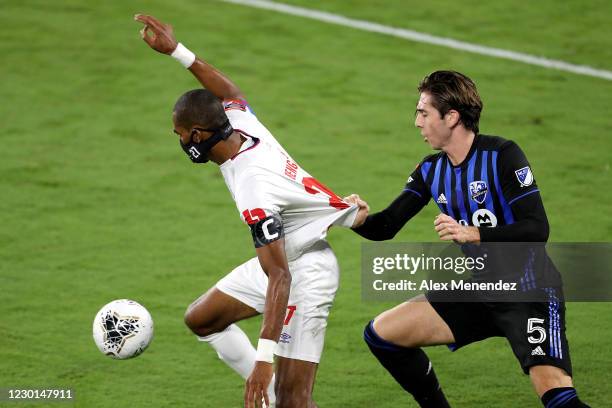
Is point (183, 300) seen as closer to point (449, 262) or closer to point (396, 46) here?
point (449, 262)

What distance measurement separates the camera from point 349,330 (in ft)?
25.6

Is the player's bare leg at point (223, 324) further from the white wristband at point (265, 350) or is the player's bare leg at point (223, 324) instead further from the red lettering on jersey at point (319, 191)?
the white wristband at point (265, 350)

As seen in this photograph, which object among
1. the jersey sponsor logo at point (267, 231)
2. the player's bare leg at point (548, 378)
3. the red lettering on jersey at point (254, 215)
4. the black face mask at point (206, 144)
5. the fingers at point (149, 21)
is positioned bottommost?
the player's bare leg at point (548, 378)

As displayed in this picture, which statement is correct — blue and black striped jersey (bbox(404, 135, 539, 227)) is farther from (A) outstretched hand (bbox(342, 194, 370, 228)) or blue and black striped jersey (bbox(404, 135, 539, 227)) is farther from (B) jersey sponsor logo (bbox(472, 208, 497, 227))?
(A) outstretched hand (bbox(342, 194, 370, 228))

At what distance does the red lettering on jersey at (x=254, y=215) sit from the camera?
5.37 m

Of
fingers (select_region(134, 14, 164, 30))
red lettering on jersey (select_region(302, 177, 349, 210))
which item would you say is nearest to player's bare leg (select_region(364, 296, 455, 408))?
red lettering on jersey (select_region(302, 177, 349, 210))

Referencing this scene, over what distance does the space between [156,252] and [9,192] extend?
1.95 meters

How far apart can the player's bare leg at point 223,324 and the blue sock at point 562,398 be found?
5.30 ft

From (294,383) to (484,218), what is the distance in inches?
54.0

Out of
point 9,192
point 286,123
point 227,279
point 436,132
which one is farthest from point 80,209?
point 436,132

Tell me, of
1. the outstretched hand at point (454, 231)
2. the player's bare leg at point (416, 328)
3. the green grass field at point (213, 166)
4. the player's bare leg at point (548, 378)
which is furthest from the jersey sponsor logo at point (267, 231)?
the green grass field at point (213, 166)

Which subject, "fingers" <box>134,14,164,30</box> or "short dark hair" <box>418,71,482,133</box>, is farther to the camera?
"fingers" <box>134,14,164,30</box>

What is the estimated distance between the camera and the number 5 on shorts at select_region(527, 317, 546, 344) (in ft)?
18.1

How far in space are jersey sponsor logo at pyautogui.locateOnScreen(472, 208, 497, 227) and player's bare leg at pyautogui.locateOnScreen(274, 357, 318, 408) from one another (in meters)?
1.19
